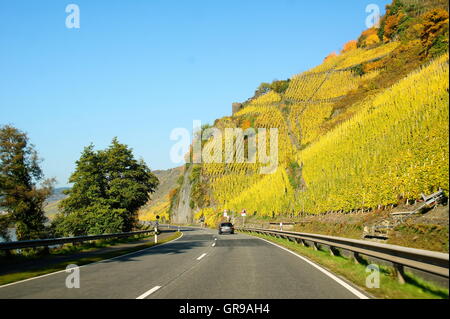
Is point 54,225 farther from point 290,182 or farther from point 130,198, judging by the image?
point 290,182

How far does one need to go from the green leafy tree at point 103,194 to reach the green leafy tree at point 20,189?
13.8 ft

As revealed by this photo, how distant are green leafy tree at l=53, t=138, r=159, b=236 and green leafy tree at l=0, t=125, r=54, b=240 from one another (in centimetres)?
421

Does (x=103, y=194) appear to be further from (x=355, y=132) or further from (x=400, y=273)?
(x=400, y=273)

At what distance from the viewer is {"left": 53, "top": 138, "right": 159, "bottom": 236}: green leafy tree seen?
41656 mm

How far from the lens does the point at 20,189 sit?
37375 millimetres

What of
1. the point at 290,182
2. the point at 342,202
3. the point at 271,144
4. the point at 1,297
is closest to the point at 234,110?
the point at 271,144

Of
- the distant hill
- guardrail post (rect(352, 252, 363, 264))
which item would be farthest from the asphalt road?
the distant hill

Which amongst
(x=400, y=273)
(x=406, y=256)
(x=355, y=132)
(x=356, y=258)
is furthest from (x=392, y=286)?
(x=355, y=132)

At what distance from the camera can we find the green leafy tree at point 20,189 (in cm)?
3725

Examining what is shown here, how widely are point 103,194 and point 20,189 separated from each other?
971 cm

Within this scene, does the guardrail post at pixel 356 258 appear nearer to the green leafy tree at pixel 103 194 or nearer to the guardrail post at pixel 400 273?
the guardrail post at pixel 400 273

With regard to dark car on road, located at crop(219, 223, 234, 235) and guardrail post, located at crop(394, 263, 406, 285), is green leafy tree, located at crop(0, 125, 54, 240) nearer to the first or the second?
dark car on road, located at crop(219, 223, 234, 235)

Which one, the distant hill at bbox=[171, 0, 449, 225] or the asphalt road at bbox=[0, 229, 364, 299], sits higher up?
the distant hill at bbox=[171, 0, 449, 225]

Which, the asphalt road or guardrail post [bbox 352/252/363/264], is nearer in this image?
the asphalt road
